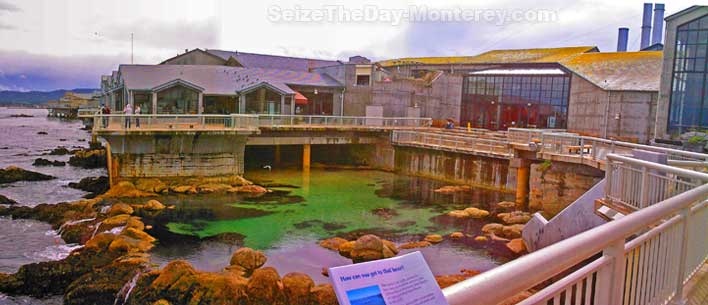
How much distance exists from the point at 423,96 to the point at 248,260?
35886mm

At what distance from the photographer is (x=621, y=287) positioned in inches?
151

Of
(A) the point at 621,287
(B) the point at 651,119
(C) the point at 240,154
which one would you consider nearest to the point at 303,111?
(C) the point at 240,154

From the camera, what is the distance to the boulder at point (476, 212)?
27.4m

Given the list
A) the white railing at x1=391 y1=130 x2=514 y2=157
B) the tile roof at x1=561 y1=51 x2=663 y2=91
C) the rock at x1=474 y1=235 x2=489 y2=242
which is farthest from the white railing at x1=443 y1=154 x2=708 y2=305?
the tile roof at x1=561 y1=51 x2=663 y2=91

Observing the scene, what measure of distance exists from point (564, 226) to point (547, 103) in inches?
1210

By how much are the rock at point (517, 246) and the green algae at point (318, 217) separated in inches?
130

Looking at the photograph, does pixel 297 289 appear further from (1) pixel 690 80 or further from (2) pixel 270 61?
(2) pixel 270 61

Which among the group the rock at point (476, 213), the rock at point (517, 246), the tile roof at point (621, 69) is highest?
the tile roof at point (621, 69)

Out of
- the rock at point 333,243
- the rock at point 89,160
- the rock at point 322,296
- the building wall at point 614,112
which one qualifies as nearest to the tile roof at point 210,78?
the rock at point 89,160

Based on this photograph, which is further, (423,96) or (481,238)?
(423,96)

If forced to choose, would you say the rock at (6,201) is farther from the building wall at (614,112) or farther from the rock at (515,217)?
the building wall at (614,112)

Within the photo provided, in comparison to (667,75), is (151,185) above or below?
below

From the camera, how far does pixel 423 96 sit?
2035 inches

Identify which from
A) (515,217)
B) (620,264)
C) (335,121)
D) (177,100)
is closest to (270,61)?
(177,100)
